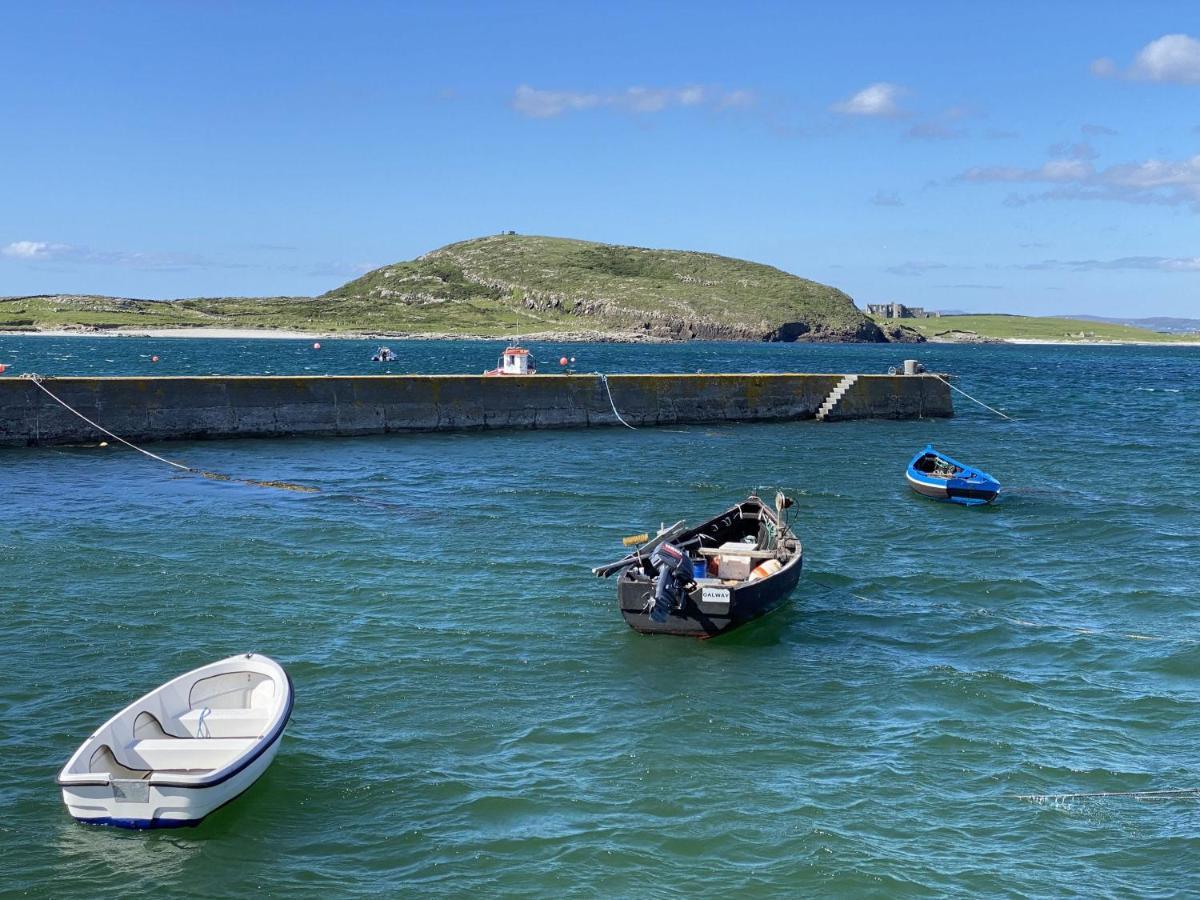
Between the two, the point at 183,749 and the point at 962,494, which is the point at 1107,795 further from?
the point at 962,494

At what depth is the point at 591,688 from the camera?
14.7 metres

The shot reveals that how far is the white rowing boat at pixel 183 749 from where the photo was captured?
10.4 m

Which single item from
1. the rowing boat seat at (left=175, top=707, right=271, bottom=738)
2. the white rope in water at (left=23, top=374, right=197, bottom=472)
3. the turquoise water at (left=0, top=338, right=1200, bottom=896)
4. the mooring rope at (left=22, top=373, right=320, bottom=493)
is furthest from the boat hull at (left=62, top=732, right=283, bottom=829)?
the white rope in water at (left=23, top=374, right=197, bottom=472)

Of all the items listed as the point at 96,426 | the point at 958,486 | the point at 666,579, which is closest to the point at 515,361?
the point at 96,426

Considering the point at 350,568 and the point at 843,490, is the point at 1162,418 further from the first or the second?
the point at 350,568

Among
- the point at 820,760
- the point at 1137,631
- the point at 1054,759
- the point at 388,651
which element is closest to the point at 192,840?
the point at 388,651

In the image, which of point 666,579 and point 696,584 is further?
point 696,584

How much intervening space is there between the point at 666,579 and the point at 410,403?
76.3 feet

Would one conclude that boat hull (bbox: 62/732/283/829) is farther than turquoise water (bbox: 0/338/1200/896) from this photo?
No

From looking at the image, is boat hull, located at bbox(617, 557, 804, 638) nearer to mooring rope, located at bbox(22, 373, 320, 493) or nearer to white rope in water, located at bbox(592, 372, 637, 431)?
mooring rope, located at bbox(22, 373, 320, 493)

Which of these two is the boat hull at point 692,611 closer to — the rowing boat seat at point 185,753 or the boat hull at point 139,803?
the rowing boat seat at point 185,753

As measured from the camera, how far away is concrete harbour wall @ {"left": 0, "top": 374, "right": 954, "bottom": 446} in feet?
105

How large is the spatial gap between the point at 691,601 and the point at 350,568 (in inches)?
275

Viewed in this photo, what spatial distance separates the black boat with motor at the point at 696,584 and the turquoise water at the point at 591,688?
1.48ft
